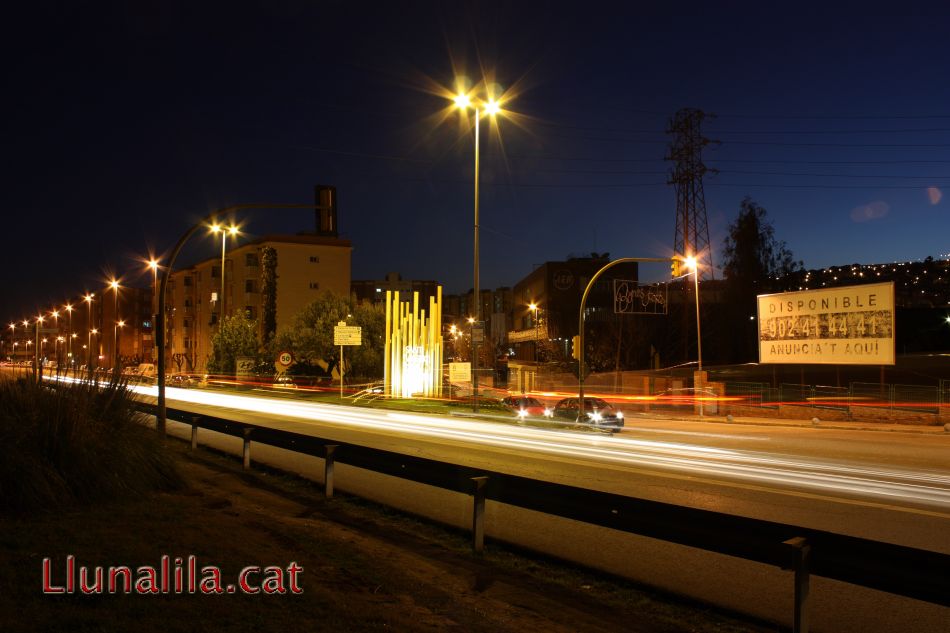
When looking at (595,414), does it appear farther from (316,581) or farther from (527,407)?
(316,581)

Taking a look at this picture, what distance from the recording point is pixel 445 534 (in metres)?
8.84

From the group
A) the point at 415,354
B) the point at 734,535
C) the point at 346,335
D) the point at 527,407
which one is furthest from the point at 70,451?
the point at 346,335

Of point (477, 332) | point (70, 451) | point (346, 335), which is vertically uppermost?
point (346, 335)

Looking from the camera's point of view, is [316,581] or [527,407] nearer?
[316,581]

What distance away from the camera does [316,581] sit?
6344 mm

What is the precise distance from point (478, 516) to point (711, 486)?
20.1ft

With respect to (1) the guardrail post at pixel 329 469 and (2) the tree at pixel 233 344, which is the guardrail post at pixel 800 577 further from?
(2) the tree at pixel 233 344

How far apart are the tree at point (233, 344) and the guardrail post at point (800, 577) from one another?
55.6 metres

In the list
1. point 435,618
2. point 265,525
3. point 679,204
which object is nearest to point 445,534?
point 265,525

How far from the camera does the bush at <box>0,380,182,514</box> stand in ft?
27.0

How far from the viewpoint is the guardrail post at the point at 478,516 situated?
25.6 feet

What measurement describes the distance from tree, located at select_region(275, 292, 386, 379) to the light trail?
25.9 meters

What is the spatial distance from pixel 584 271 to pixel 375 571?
7724cm

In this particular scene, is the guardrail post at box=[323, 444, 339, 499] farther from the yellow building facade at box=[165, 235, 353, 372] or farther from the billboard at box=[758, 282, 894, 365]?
the yellow building facade at box=[165, 235, 353, 372]
